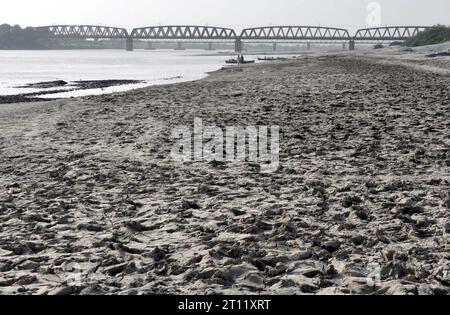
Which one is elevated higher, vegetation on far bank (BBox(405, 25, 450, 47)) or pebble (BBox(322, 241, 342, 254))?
vegetation on far bank (BBox(405, 25, 450, 47))

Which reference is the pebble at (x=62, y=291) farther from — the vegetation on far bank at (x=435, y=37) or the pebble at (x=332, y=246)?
the vegetation on far bank at (x=435, y=37)

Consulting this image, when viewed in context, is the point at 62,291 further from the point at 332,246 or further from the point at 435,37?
the point at 435,37

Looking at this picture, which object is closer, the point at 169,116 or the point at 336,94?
the point at 169,116

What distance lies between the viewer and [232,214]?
6.38 meters

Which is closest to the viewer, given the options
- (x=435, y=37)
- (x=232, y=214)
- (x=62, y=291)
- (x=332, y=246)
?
(x=62, y=291)

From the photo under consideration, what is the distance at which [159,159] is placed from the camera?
9836 millimetres

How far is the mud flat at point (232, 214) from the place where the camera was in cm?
456

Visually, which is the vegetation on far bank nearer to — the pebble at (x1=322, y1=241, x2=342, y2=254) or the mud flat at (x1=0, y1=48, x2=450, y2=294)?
the mud flat at (x1=0, y1=48, x2=450, y2=294)

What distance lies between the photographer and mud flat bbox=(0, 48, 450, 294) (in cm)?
456

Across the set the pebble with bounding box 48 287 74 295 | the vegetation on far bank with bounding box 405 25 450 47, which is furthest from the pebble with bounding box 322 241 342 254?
the vegetation on far bank with bounding box 405 25 450 47

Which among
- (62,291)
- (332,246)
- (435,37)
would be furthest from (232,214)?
(435,37)

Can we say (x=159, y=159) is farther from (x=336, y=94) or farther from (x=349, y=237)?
(x=336, y=94)
